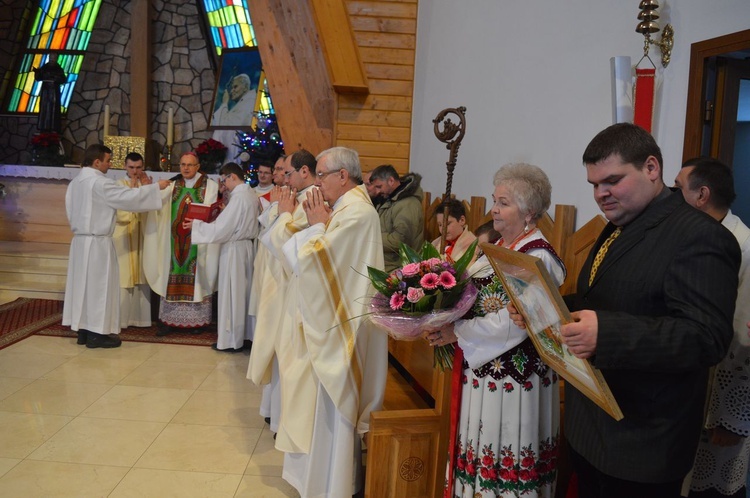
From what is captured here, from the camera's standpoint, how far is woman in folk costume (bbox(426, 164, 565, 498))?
2.03 m

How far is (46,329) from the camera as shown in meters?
6.05

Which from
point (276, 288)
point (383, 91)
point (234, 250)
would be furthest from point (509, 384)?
point (383, 91)

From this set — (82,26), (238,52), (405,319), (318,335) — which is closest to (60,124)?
(82,26)

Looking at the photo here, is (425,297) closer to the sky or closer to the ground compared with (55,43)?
closer to the ground

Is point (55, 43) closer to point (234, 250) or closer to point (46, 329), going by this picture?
point (46, 329)

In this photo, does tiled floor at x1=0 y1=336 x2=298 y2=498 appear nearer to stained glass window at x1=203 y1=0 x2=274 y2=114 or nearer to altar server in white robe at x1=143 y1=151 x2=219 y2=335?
altar server in white robe at x1=143 y1=151 x2=219 y2=335

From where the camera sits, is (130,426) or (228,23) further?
(228,23)

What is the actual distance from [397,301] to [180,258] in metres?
4.36

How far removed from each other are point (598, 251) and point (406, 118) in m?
4.91

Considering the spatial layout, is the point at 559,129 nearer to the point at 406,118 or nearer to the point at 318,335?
the point at 318,335

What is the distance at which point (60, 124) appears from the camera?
414 inches

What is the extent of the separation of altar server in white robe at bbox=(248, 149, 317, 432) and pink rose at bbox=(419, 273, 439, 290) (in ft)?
4.23

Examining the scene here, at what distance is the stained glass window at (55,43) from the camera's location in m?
11.2

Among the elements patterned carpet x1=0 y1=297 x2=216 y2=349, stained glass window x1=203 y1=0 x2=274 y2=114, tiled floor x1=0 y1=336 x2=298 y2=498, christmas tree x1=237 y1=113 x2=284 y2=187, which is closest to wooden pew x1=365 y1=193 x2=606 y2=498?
tiled floor x1=0 y1=336 x2=298 y2=498
